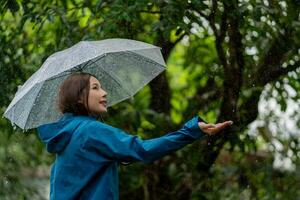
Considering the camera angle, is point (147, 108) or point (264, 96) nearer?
point (264, 96)

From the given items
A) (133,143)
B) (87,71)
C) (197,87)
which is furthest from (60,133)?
(197,87)

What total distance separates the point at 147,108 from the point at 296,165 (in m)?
1.48

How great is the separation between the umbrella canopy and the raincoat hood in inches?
11.6

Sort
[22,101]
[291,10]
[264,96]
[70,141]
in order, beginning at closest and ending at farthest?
[70,141] → [22,101] → [291,10] → [264,96]

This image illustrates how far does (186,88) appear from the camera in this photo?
8672mm

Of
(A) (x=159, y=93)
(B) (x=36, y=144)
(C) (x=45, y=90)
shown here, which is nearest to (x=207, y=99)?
(A) (x=159, y=93)

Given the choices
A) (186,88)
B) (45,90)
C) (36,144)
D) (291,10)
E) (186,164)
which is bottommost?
(186,88)

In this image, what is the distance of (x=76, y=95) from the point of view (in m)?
3.76

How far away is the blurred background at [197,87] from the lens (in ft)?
18.9

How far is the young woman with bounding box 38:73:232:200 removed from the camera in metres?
3.32

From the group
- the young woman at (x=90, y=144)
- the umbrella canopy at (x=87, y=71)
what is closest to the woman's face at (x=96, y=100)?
the young woman at (x=90, y=144)

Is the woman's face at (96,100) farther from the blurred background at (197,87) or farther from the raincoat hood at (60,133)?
the blurred background at (197,87)

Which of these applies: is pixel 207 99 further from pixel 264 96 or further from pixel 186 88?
pixel 186 88

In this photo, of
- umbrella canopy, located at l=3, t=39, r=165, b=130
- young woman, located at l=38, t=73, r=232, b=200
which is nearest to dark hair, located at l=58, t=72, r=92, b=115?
young woman, located at l=38, t=73, r=232, b=200
